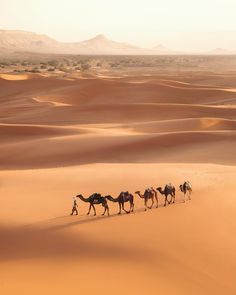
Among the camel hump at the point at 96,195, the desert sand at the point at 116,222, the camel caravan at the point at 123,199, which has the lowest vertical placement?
the desert sand at the point at 116,222

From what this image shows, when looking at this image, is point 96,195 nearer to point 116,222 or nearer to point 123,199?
point 123,199

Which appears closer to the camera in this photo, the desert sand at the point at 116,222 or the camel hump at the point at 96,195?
the desert sand at the point at 116,222

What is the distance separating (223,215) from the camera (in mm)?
6457

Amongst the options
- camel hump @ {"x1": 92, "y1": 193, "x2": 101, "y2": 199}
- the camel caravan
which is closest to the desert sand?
the camel caravan

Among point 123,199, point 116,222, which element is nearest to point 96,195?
point 123,199

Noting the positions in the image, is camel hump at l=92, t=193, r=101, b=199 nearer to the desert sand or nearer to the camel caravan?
the camel caravan

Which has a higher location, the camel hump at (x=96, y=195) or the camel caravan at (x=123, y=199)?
the camel hump at (x=96, y=195)

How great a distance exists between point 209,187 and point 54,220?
2792 mm

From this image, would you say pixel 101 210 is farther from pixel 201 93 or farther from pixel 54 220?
pixel 201 93

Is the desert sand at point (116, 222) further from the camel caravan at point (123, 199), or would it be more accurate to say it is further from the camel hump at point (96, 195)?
the camel hump at point (96, 195)

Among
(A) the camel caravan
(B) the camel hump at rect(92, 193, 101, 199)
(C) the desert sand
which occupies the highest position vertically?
(B) the camel hump at rect(92, 193, 101, 199)

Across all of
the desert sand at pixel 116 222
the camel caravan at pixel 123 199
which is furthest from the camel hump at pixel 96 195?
the desert sand at pixel 116 222

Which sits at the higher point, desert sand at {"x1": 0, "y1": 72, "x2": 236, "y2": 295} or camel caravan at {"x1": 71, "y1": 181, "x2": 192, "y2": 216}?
camel caravan at {"x1": 71, "y1": 181, "x2": 192, "y2": 216}

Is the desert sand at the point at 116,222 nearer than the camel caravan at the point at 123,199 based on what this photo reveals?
Yes
